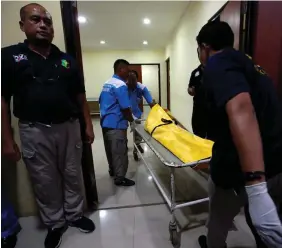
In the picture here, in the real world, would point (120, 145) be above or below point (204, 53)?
below

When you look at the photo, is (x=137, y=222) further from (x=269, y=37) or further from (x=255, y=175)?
(x=269, y=37)

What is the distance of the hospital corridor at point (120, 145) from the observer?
73cm

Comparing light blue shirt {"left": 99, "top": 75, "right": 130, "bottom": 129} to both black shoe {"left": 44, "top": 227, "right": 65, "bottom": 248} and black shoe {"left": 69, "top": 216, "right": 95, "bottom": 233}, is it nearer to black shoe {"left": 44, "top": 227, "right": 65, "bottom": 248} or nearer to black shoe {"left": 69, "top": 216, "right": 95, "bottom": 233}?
black shoe {"left": 69, "top": 216, "right": 95, "bottom": 233}

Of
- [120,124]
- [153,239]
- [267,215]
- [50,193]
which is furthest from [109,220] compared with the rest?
[267,215]

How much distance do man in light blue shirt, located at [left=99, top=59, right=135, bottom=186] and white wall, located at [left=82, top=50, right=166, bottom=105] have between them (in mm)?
5903

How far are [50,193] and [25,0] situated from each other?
1288 mm

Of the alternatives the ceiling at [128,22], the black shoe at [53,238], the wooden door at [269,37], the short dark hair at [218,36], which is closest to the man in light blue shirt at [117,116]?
the black shoe at [53,238]

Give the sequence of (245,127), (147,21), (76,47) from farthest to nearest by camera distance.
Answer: (147,21), (76,47), (245,127)

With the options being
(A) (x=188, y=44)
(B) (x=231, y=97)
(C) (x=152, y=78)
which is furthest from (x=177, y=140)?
(C) (x=152, y=78)

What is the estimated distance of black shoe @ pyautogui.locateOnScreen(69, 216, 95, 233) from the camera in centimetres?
150

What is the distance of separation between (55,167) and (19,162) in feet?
1.27

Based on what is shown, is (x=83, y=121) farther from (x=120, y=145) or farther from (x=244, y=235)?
(x=244, y=235)

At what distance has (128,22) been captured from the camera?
4566 millimetres

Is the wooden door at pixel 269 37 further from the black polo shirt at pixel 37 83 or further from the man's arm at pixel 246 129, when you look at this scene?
the black polo shirt at pixel 37 83
